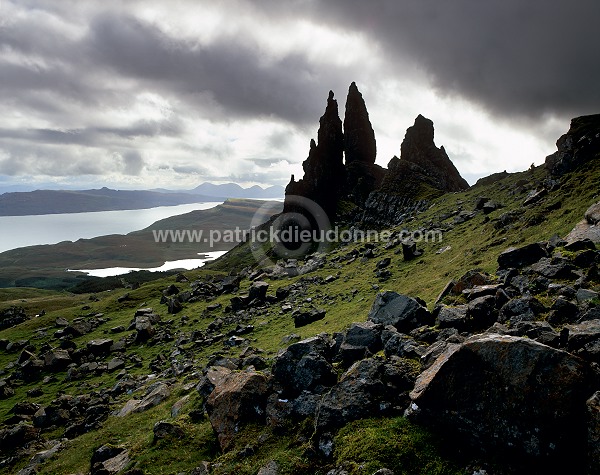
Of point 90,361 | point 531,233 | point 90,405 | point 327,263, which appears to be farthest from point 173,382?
point 327,263

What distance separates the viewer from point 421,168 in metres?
140

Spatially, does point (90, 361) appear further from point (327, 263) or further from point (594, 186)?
point (594, 186)

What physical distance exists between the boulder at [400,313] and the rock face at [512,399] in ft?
24.9

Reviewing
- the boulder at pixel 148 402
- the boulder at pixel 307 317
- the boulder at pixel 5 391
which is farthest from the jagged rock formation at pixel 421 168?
the boulder at pixel 5 391

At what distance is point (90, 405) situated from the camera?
1273 inches

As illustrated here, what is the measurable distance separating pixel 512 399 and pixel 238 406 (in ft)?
39.0

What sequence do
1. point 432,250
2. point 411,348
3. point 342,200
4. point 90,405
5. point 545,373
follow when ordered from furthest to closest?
point 342,200 < point 432,250 < point 90,405 < point 411,348 < point 545,373

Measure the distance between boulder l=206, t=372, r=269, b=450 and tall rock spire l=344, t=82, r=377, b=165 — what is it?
161 metres

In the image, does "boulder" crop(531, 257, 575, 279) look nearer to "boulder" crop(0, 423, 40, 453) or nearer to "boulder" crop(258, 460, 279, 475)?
"boulder" crop(258, 460, 279, 475)

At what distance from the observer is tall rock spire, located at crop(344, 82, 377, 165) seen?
16812 cm

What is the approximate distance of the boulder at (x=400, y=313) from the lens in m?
18.9

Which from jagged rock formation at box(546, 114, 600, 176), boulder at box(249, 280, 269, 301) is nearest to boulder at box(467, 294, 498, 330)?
jagged rock formation at box(546, 114, 600, 176)

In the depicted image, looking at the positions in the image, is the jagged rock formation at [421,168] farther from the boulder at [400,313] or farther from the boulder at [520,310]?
the boulder at [520,310]

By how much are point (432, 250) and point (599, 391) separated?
4557 cm
